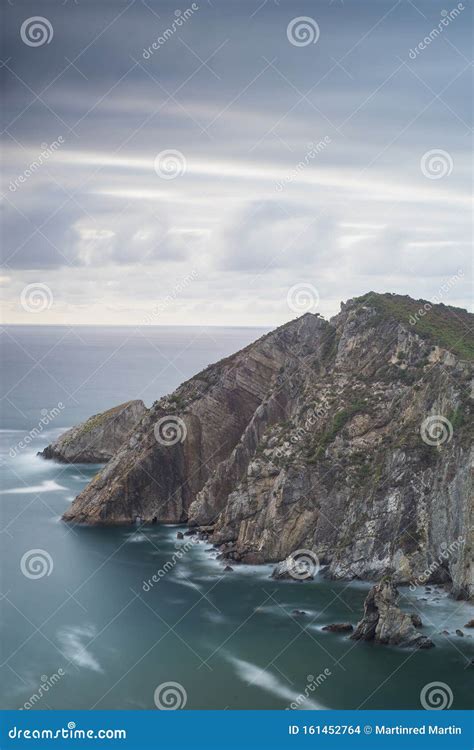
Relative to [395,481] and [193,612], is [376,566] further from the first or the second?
[193,612]

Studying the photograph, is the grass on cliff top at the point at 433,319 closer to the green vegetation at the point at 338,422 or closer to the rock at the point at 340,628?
the green vegetation at the point at 338,422

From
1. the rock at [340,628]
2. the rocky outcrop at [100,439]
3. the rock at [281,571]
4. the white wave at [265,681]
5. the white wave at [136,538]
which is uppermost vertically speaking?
the rocky outcrop at [100,439]

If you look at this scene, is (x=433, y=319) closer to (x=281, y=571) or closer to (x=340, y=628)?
(x=281, y=571)

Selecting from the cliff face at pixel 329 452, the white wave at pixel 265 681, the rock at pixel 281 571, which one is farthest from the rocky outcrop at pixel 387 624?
the rock at pixel 281 571

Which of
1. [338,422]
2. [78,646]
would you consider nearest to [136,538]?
[338,422]

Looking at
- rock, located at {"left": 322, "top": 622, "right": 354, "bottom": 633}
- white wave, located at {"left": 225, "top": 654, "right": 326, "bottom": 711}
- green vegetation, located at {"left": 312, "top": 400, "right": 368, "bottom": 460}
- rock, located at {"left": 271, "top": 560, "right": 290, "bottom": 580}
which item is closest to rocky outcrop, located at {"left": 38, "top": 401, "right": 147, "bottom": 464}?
green vegetation, located at {"left": 312, "top": 400, "right": 368, "bottom": 460}

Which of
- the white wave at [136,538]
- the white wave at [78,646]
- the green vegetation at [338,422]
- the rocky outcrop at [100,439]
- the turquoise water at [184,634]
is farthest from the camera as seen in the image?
the rocky outcrop at [100,439]
